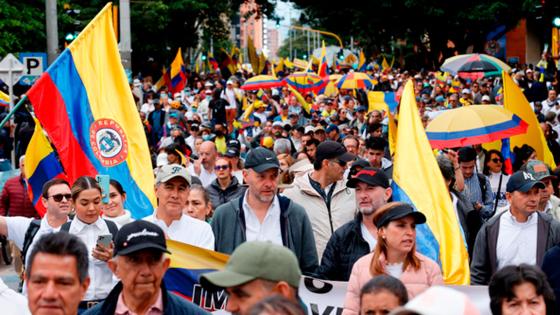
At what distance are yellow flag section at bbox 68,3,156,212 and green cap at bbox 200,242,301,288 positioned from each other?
5.68 metres

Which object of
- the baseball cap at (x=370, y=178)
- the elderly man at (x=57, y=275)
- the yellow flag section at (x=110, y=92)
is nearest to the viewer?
the elderly man at (x=57, y=275)

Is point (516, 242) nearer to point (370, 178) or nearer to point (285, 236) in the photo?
point (370, 178)

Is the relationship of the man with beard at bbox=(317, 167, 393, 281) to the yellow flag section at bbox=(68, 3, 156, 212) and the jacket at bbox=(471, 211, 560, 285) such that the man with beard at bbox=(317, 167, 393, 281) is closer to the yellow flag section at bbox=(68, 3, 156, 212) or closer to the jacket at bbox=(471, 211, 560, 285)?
the jacket at bbox=(471, 211, 560, 285)

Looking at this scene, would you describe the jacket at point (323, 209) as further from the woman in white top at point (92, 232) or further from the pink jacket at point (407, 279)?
the pink jacket at point (407, 279)

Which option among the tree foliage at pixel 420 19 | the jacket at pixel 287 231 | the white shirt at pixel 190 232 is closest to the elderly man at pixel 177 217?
the white shirt at pixel 190 232

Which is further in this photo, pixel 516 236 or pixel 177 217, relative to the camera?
pixel 516 236

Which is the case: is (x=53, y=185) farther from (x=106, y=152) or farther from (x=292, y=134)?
(x=292, y=134)

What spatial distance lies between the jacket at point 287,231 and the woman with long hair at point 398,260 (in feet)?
4.16

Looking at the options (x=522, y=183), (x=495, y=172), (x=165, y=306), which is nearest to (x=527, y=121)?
(x=495, y=172)

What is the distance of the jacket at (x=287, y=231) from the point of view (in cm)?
786

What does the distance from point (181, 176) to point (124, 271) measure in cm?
271

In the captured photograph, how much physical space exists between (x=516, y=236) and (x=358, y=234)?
120 cm

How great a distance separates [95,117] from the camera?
10672mm

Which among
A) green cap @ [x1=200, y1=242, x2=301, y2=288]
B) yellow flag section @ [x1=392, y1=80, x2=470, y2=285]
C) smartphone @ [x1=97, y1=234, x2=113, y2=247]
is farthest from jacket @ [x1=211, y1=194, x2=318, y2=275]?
green cap @ [x1=200, y1=242, x2=301, y2=288]
